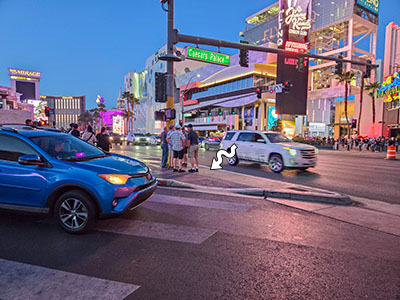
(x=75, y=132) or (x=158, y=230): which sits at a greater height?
(x=75, y=132)

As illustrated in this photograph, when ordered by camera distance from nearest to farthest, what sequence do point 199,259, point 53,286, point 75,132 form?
point 53,286 < point 199,259 < point 75,132

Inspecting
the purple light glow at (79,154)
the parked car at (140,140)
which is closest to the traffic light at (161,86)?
the purple light glow at (79,154)

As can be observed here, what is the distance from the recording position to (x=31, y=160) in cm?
415

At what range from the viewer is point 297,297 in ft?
8.76

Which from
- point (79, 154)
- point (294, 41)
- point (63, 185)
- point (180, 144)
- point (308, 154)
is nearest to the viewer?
point (63, 185)

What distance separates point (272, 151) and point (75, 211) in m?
9.00

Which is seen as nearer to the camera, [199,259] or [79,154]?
[199,259]

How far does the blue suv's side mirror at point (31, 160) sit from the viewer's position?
4.12 metres

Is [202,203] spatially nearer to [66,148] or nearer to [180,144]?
[66,148]

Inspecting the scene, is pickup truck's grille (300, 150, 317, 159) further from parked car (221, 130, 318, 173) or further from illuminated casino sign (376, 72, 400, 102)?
illuminated casino sign (376, 72, 400, 102)

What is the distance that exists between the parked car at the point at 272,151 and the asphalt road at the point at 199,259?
605cm

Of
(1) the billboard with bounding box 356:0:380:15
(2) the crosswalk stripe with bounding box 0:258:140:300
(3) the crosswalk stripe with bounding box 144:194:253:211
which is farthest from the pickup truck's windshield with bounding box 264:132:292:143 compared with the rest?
(1) the billboard with bounding box 356:0:380:15

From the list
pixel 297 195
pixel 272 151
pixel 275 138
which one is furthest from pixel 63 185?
pixel 275 138

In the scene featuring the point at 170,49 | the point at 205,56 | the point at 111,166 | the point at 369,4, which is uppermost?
the point at 369,4
